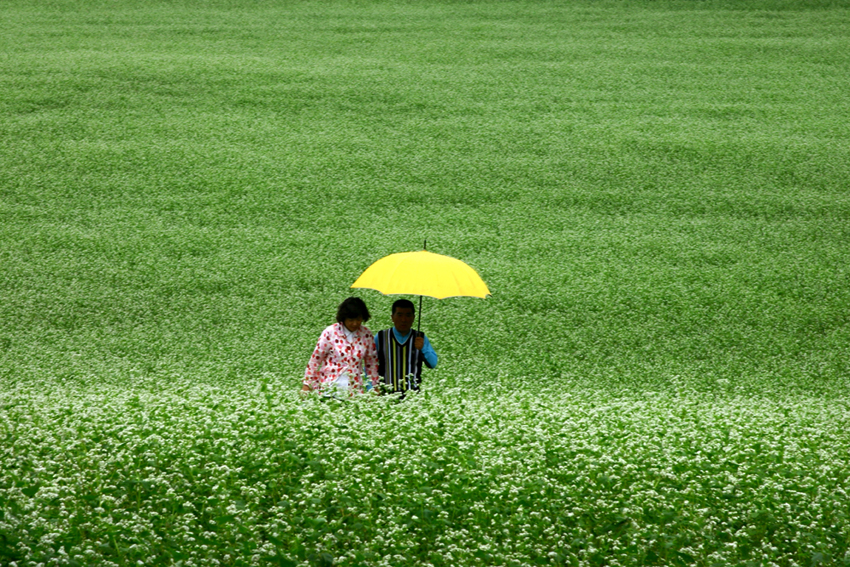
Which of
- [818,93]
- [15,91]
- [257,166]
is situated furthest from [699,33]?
[15,91]

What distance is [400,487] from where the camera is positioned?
490cm

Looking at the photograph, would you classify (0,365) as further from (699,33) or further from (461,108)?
(699,33)

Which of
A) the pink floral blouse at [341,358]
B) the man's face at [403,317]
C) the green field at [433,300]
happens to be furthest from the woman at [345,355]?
the green field at [433,300]

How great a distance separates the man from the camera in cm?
641

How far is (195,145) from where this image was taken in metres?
14.6

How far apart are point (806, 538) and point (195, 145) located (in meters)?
12.4

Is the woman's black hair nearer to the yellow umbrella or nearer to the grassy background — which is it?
the yellow umbrella

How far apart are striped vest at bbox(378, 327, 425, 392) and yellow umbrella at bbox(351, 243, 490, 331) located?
40 cm

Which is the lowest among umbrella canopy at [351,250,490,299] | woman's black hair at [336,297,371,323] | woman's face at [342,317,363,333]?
woman's face at [342,317,363,333]

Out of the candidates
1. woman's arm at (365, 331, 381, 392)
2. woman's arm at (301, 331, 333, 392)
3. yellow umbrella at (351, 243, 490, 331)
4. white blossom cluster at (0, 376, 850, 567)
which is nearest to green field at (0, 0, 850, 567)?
white blossom cluster at (0, 376, 850, 567)

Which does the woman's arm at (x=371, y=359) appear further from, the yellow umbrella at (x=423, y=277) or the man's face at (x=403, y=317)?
the yellow umbrella at (x=423, y=277)

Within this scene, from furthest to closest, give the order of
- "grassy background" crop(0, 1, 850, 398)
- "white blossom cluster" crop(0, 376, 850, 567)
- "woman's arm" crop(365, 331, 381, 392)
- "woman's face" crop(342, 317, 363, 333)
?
"grassy background" crop(0, 1, 850, 398) < "woman's arm" crop(365, 331, 381, 392) < "woman's face" crop(342, 317, 363, 333) < "white blossom cluster" crop(0, 376, 850, 567)

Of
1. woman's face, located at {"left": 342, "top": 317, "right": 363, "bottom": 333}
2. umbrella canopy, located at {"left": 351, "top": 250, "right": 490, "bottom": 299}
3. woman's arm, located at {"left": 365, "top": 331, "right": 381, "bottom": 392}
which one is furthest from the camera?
woman's arm, located at {"left": 365, "top": 331, "right": 381, "bottom": 392}

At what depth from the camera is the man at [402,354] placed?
6.41 m
